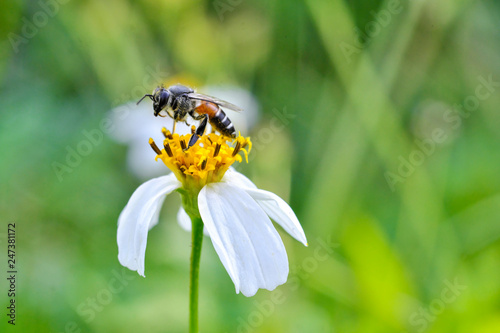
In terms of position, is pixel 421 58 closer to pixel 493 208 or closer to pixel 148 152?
pixel 493 208

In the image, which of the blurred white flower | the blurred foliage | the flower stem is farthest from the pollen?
the blurred white flower

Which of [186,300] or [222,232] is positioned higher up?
[186,300]

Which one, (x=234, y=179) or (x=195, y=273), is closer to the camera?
(x=195, y=273)

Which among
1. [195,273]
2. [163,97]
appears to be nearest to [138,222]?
[195,273]

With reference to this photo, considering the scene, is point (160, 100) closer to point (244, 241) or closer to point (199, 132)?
point (199, 132)

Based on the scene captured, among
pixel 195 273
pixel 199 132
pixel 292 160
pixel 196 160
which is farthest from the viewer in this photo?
pixel 292 160

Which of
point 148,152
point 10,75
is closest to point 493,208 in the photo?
point 148,152

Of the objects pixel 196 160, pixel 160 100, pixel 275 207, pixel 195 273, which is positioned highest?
pixel 160 100
